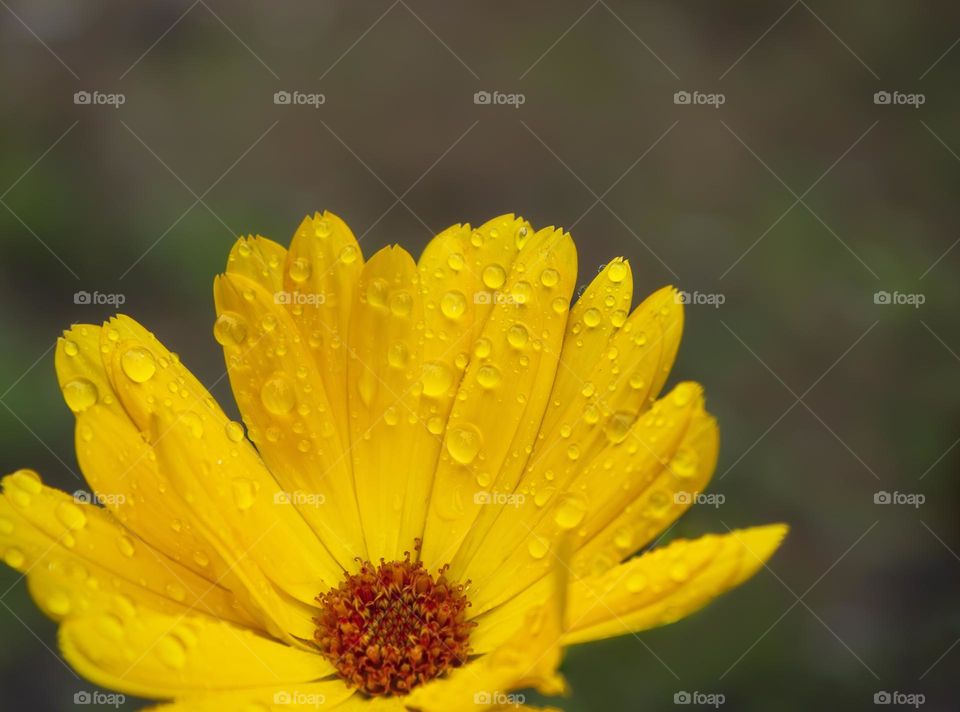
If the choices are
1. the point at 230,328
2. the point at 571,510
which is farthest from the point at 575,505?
the point at 230,328

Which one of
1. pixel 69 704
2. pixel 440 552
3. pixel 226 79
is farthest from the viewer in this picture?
pixel 226 79

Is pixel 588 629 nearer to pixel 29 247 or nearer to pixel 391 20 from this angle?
pixel 29 247

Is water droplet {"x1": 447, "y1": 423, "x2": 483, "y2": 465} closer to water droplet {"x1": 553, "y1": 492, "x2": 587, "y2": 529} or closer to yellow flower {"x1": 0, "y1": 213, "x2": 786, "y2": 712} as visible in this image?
yellow flower {"x1": 0, "y1": 213, "x2": 786, "y2": 712}

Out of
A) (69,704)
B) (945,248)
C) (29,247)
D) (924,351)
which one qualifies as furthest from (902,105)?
(69,704)

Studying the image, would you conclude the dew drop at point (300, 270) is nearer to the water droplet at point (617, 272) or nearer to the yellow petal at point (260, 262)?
the yellow petal at point (260, 262)

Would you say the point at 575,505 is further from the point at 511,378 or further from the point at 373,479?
the point at 373,479

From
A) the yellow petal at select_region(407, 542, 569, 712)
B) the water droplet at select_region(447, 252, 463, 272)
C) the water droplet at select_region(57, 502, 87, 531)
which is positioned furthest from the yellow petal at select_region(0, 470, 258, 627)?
the water droplet at select_region(447, 252, 463, 272)
